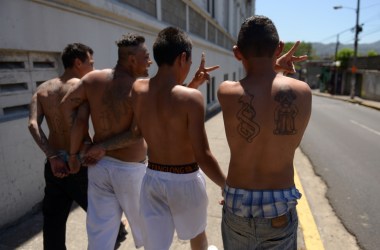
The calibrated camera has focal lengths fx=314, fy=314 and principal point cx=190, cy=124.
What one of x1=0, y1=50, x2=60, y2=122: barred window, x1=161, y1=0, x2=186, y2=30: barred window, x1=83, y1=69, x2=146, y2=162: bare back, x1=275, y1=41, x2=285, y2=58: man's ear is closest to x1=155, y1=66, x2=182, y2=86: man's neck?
x1=83, y1=69, x2=146, y2=162: bare back

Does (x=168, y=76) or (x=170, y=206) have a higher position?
(x=168, y=76)

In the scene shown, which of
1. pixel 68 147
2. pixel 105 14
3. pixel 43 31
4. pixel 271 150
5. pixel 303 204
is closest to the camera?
pixel 271 150

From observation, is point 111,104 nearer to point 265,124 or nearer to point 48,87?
point 48,87

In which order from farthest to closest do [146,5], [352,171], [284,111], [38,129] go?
[146,5] → [352,171] → [38,129] → [284,111]

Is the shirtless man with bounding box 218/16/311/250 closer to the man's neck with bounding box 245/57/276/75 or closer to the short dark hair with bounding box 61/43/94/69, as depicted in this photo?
the man's neck with bounding box 245/57/276/75

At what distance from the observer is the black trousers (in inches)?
103

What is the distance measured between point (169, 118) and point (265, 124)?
646 mm

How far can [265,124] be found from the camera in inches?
64.2

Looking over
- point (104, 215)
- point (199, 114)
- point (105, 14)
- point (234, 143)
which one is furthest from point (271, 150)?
point (105, 14)

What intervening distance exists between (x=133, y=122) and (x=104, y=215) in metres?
0.77

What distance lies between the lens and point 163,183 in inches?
82.8

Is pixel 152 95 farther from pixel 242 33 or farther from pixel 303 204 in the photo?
pixel 303 204

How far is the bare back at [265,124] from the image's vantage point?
1.63 m

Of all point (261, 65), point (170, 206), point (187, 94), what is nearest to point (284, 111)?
point (261, 65)
